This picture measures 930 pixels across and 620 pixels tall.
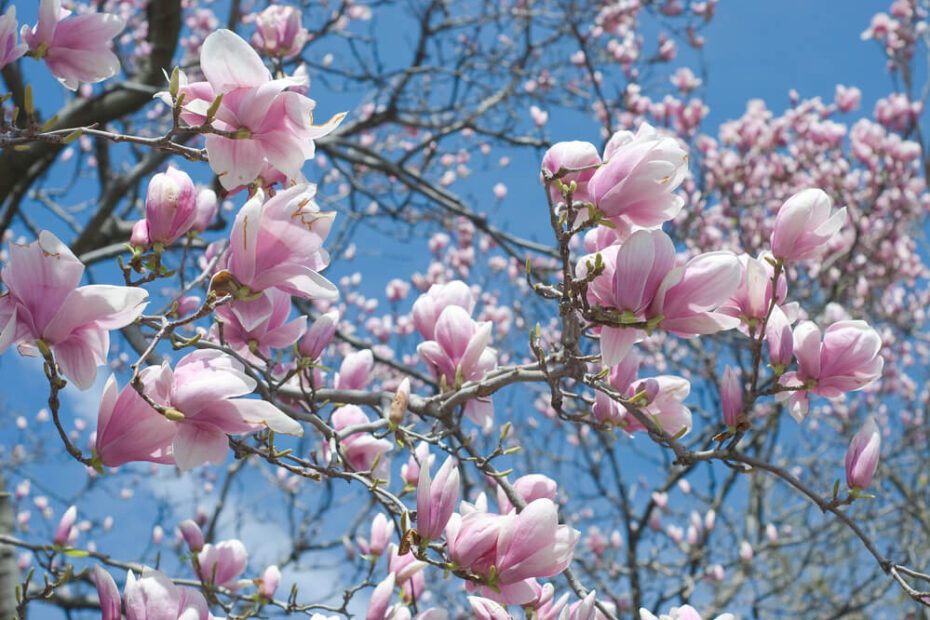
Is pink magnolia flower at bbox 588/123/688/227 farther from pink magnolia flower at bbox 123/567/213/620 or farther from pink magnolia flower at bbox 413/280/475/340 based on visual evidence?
pink magnolia flower at bbox 123/567/213/620

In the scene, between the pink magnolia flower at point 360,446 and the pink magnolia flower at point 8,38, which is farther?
the pink magnolia flower at point 360,446

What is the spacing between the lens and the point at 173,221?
1.32 metres

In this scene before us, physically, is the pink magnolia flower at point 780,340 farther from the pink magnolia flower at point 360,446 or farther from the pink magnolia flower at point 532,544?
the pink magnolia flower at point 360,446

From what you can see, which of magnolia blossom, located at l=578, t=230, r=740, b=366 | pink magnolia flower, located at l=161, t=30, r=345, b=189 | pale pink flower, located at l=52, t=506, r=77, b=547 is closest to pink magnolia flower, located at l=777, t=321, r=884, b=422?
magnolia blossom, located at l=578, t=230, r=740, b=366

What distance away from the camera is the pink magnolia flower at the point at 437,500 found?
3.84ft

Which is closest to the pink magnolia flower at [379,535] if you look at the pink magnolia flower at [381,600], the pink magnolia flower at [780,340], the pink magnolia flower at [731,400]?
the pink magnolia flower at [381,600]

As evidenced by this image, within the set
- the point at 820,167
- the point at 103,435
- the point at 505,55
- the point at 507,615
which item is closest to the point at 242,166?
the point at 103,435

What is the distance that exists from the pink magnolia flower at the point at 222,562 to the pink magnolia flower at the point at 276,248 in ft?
3.02

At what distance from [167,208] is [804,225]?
1.08m

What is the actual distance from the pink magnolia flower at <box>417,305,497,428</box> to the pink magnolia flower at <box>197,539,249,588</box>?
0.75 meters

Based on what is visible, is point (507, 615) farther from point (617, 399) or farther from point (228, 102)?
point (228, 102)

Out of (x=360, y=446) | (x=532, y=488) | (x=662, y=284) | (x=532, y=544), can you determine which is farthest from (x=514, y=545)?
(x=360, y=446)

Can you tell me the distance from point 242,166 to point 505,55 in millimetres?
4478

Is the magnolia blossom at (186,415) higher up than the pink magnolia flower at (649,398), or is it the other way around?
the pink magnolia flower at (649,398)
